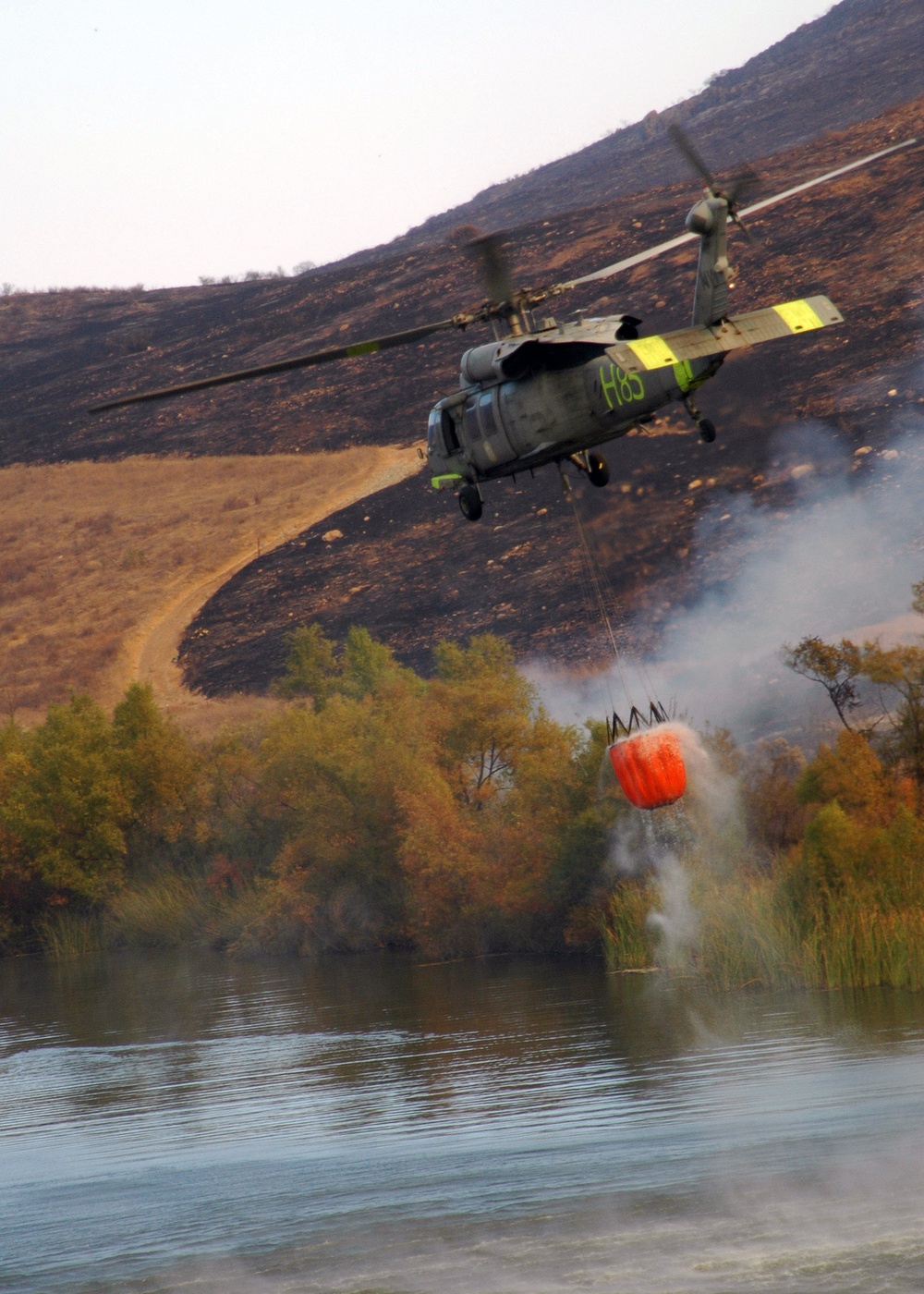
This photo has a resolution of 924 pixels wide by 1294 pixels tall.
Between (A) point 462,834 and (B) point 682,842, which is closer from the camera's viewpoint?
(B) point 682,842

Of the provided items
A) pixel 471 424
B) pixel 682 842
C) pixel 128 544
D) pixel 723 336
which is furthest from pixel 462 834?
pixel 128 544

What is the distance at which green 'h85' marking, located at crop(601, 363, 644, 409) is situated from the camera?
18.3 metres

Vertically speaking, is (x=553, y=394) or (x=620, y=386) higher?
(x=553, y=394)

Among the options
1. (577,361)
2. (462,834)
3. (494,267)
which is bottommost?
(462,834)

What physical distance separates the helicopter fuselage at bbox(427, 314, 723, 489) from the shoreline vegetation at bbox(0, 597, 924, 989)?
30.8 feet

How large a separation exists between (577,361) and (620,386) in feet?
2.53

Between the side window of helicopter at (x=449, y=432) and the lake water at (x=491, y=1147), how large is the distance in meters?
9.07

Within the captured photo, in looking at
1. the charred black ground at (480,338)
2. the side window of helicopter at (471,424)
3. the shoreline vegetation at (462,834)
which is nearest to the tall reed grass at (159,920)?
the shoreline vegetation at (462,834)

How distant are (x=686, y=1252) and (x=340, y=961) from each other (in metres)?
21.5

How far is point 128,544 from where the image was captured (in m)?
80.6

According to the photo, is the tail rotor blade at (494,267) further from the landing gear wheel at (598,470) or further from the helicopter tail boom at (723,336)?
the landing gear wheel at (598,470)

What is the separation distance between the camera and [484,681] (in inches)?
1399

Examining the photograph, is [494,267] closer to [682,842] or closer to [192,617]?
[682,842]

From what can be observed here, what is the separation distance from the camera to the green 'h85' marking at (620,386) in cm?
1830
